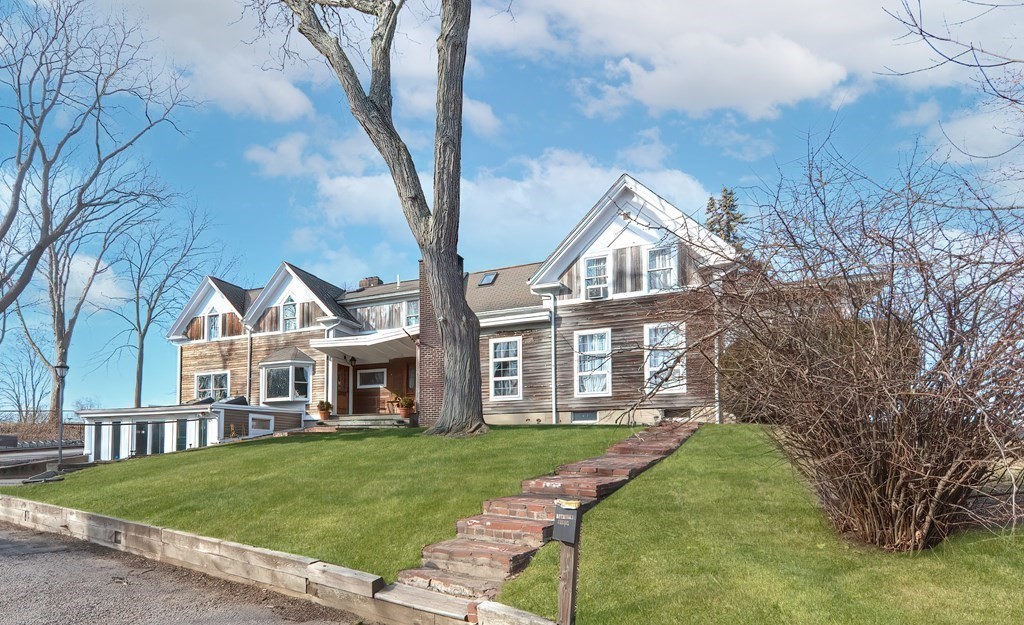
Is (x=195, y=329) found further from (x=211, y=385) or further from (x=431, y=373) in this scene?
(x=431, y=373)

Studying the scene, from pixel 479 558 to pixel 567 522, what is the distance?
2241 millimetres

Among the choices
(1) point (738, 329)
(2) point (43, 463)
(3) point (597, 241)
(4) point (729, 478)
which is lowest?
(2) point (43, 463)

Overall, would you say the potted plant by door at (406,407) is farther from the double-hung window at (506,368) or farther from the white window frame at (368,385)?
the double-hung window at (506,368)

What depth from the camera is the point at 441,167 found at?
16594mm

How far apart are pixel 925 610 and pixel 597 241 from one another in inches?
663

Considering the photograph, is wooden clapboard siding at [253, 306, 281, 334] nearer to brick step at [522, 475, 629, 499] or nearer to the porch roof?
the porch roof

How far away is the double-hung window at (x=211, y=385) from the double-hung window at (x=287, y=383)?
2.89 m

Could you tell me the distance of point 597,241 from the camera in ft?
70.9

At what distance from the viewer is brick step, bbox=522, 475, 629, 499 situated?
9.17 m

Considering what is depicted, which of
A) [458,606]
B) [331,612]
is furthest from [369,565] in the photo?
[458,606]

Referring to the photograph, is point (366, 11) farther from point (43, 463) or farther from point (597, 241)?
point (43, 463)

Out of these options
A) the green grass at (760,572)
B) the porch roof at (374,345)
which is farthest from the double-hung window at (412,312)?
the green grass at (760,572)

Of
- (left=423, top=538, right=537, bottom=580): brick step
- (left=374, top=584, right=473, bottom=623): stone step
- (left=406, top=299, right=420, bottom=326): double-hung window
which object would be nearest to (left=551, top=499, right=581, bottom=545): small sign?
(left=374, top=584, right=473, bottom=623): stone step

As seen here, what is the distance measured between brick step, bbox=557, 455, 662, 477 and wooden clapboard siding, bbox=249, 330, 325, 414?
19.0m
